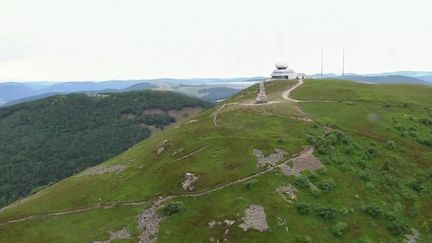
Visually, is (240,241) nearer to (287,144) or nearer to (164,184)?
(164,184)

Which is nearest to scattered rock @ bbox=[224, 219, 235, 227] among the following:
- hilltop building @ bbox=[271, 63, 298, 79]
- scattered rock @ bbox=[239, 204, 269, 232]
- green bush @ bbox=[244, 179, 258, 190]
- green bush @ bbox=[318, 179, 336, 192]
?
scattered rock @ bbox=[239, 204, 269, 232]

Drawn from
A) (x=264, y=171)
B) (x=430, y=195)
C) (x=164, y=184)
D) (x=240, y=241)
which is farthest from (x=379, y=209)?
(x=164, y=184)

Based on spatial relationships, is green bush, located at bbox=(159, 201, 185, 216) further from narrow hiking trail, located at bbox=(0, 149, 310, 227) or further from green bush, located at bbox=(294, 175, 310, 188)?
green bush, located at bbox=(294, 175, 310, 188)

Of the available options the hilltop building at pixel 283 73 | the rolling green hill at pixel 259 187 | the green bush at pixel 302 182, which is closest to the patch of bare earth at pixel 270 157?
the rolling green hill at pixel 259 187

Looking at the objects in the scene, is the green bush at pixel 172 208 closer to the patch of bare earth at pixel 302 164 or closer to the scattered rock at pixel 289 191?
the scattered rock at pixel 289 191

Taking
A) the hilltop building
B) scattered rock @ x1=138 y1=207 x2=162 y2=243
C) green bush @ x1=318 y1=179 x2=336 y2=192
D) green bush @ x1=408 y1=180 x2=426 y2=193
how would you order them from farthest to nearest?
the hilltop building → green bush @ x1=408 y1=180 x2=426 y2=193 → green bush @ x1=318 y1=179 x2=336 y2=192 → scattered rock @ x1=138 y1=207 x2=162 y2=243

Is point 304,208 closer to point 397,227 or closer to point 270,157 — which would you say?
point 397,227
